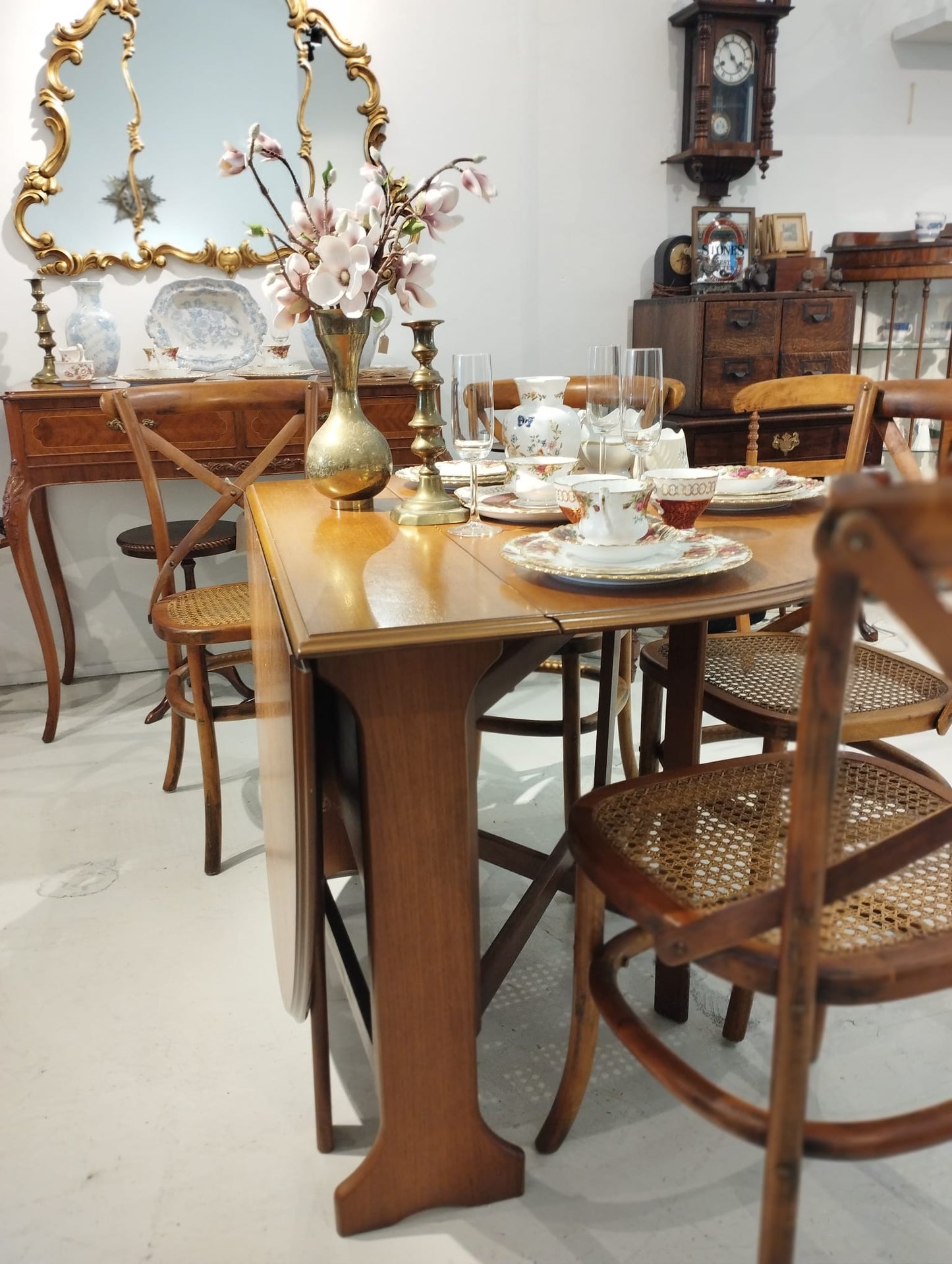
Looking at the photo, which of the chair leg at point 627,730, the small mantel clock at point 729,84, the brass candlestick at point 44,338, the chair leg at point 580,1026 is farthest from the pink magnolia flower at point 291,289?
the small mantel clock at point 729,84

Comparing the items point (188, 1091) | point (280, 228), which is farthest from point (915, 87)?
point (188, 1091)

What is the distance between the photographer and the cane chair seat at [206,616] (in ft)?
6.29

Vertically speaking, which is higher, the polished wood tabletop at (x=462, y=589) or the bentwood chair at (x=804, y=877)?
the polished wood tabletop at (x=462, y=589)

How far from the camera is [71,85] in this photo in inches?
110

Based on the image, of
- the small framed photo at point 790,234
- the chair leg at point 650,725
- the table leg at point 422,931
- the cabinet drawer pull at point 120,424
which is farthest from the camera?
the small framed photo at point 790,234

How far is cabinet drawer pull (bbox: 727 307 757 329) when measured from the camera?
3.02 metres

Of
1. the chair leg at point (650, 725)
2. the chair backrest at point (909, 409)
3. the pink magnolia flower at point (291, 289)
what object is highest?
the pink magnolia flower at point (291, 289)

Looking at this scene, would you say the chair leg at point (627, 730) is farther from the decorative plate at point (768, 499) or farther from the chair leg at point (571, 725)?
the decorative plate at point (768, 499)

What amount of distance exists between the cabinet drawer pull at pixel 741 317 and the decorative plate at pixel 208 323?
4.69ft

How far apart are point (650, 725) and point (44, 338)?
6.74 ft

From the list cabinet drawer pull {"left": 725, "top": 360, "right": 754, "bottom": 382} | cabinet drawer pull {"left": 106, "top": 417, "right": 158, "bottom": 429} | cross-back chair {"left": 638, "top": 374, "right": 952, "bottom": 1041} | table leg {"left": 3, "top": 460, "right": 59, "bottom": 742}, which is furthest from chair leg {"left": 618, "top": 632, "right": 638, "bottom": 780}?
table leg {"left": 3, "top": 460, "right": 59, "bottom": 742}

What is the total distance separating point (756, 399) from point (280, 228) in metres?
1.62

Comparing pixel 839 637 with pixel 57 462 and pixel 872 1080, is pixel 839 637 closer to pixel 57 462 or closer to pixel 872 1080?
pixel 872 1080

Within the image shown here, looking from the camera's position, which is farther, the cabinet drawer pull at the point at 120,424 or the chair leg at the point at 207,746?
the cabinet drawer pull at the point at 120,424
